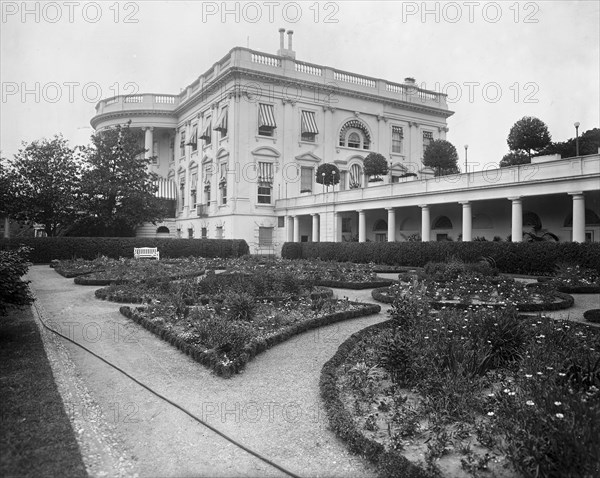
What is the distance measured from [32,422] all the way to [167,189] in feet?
163

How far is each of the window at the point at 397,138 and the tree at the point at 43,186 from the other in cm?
3073

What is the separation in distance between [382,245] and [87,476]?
24783mm

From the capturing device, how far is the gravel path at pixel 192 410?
4543 mm

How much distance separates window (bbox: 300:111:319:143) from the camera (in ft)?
141

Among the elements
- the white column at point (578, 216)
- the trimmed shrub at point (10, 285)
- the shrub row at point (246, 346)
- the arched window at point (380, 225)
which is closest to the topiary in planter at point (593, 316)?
the shrub row at point (246, 346)

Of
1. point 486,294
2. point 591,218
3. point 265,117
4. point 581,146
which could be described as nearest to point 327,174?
point 265,117

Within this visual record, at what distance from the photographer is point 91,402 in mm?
6031

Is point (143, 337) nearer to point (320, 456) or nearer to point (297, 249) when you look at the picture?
point (320, 456)

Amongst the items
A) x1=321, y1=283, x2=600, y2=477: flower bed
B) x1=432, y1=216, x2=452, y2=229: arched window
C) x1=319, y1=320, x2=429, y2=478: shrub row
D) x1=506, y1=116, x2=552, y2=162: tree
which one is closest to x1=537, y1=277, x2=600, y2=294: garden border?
x1=321, y1=283, x2=600, y2=477: flower bed

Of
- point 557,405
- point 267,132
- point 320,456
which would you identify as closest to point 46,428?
point 320,456

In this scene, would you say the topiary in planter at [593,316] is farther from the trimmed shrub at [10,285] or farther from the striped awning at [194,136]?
the striped awning at [194,136]

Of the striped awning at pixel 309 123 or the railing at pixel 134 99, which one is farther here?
the railing at pixel 134 99

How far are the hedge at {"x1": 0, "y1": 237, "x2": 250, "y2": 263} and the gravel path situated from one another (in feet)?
72.9

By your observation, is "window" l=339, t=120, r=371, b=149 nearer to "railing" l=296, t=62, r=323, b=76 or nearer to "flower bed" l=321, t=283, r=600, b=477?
"railing" l=296, t=62, r=323, b=76
